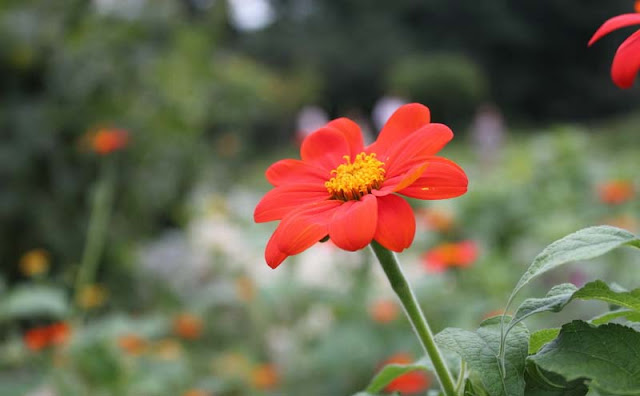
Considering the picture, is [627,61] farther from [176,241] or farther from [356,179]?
[176,241]

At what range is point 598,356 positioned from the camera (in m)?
0.29

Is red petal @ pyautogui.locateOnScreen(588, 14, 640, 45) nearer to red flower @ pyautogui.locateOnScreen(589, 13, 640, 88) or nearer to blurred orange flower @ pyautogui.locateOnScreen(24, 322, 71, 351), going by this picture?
red flower @ pyautogui.locateOnScreen(589, 13, 640, 88)

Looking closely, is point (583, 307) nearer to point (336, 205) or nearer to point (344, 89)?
point (336, 205)

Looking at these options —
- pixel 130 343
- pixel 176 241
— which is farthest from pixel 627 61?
pixel 176 241

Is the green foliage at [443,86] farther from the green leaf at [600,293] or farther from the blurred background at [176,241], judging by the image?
the green leaf at [600,293]

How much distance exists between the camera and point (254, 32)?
1430 cm

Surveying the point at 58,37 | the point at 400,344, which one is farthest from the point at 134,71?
the point at 400,344

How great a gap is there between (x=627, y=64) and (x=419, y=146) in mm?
116

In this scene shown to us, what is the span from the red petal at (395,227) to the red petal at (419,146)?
32 mm

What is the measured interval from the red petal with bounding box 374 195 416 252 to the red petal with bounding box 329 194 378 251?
0.04ft

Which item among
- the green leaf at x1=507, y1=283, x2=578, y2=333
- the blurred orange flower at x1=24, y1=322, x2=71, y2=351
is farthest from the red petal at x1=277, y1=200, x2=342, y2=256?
the blurred orange flower at x1=24, y1=322, x2=71, y2=351

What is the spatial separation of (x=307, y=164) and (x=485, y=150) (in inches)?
185

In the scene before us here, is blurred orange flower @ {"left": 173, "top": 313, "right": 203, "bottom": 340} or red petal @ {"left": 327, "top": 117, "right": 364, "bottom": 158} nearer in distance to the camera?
red petal @ {"left": 327, "top": 117, "right": 364, "bottom": 158}

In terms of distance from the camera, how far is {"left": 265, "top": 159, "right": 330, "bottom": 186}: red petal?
0.42 m
